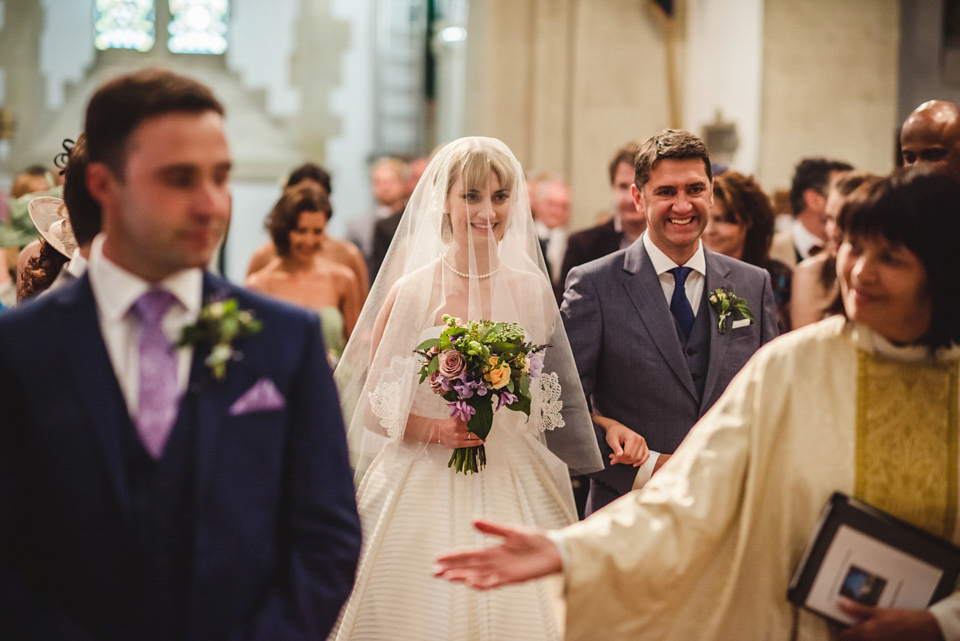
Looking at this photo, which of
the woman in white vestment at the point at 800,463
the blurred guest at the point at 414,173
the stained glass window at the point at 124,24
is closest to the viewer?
the woman in white vestment at the point at 800,463

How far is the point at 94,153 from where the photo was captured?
188 cm

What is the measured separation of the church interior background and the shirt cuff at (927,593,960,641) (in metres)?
4.36

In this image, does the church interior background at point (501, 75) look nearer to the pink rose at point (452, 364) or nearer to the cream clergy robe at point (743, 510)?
the pink rose at point (452, 364)

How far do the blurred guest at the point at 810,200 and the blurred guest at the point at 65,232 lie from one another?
4.35m

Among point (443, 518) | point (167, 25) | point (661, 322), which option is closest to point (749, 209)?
point (661, 322)

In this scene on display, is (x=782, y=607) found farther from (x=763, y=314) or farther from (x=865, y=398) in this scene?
(x=763, y=314)

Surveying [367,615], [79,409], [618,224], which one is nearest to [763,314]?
[367,615]

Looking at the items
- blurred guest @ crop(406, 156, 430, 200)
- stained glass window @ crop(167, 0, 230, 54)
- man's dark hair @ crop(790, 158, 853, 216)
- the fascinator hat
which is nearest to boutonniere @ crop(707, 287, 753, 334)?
the fascinator hat

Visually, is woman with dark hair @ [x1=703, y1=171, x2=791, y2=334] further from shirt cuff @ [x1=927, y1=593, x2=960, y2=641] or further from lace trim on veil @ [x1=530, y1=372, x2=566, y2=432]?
shirt cuff @ [x1=927, y1=593, x2=960, y2=641]

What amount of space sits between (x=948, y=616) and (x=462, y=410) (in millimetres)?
1716

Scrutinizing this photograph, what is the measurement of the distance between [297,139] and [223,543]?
15.7 meters

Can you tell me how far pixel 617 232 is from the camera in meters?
5.80

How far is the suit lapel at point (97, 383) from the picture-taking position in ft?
5.70

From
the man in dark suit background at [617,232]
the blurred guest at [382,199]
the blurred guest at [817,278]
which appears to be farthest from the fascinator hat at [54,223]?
the blurred guest at [382,199]
